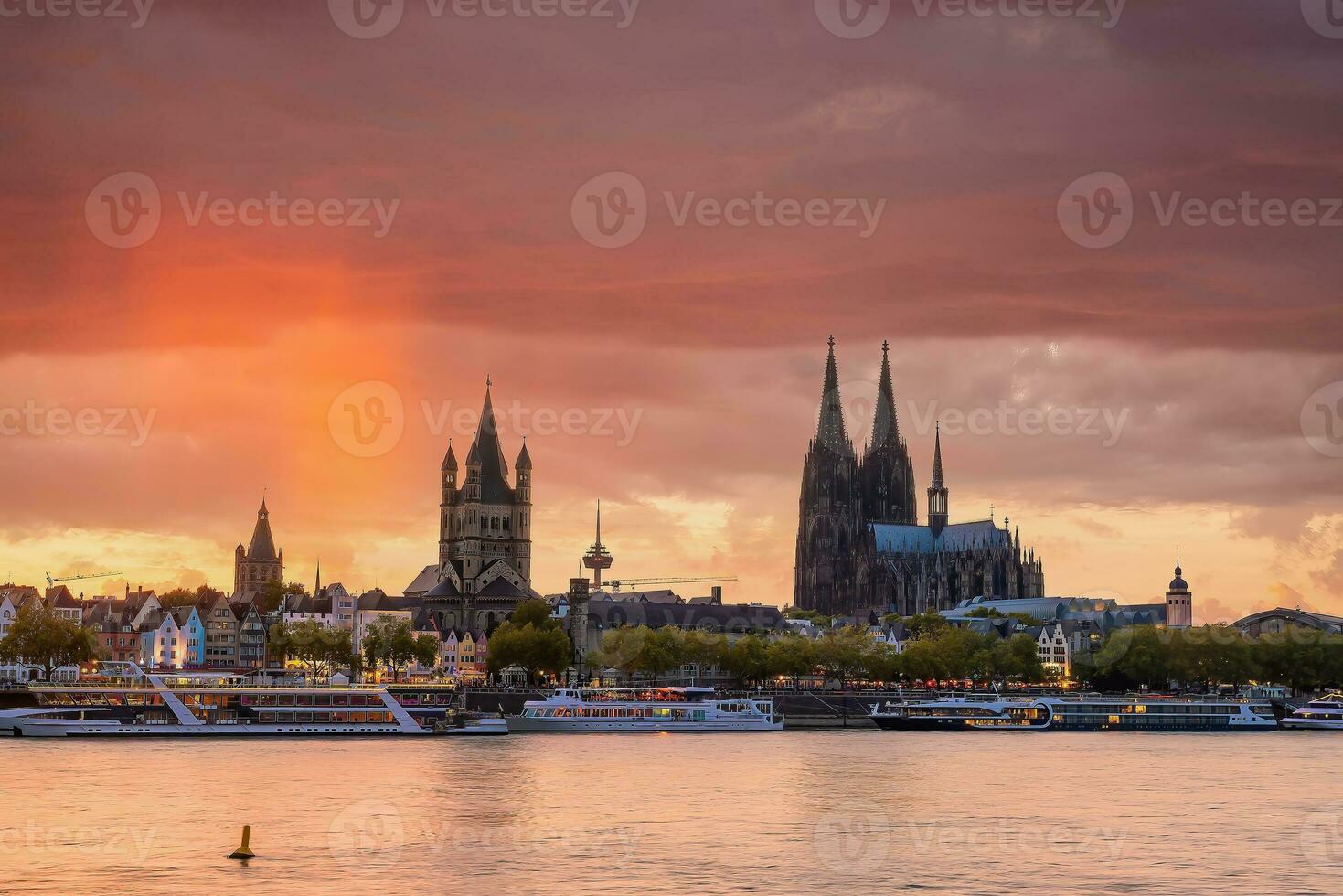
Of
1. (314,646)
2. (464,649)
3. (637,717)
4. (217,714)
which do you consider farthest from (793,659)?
(217,714)

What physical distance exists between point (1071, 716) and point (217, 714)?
2366 inches

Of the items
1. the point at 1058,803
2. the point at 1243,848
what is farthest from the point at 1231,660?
the point at 1243,848

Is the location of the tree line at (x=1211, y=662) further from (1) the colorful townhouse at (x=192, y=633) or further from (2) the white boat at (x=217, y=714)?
(1) the colorful townhouse at (x=192, y=633)

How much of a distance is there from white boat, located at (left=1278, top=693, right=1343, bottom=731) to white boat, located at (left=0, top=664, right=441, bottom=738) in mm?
63878

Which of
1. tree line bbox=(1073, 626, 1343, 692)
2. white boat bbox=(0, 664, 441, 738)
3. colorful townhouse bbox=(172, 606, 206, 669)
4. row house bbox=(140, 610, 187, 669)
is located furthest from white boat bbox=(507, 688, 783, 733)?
colorful townhouse bbox=(172, 606, 206, 669)

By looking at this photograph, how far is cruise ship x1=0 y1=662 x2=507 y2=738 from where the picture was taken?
105 m

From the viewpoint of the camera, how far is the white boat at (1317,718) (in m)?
137

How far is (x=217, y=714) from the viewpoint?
110 metres

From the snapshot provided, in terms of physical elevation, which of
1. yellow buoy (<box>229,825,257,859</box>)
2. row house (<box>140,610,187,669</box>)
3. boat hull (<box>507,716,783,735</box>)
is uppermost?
row house (<box>140,610,187,669</box>)

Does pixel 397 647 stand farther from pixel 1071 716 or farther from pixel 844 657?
pixel 1071 716

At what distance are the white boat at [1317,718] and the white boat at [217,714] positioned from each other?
63878mm

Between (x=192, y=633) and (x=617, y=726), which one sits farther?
(x=192, y=633)

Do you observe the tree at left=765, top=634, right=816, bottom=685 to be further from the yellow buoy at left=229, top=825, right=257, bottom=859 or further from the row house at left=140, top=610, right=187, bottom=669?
the yellow buoy at left=229, top=825, right=257, bottom=859

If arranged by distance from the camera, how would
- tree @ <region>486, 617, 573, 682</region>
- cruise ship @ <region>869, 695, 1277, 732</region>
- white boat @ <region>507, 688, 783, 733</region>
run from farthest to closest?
tree @ <region>486, 617, 573, 682</region> → cruise ship @ <region>869, 695, 1277, 732</region> → white boat @ <region>507, 688, 783, 733</region>
